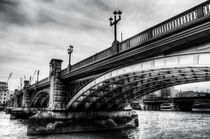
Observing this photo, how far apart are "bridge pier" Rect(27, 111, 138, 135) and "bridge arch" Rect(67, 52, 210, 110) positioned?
1.23 meters

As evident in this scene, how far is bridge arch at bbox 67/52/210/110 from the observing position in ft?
39.3

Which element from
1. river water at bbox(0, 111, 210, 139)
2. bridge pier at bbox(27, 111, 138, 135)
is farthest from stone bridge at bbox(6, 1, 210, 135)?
river water at bbox(0, 111, 210, 139)

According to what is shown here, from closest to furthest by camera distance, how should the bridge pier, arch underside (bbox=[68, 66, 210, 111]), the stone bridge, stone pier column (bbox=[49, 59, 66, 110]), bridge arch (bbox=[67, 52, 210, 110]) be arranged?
the stone bridge → bridge arch (bbox=[67, 52, 210, 110]) → arch underside (bbox=[68, 66, 210, 111]) → the bridge pier → stone pier column (bbox=[49, 59, 66, 110])

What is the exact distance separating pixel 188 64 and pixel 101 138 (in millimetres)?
14105

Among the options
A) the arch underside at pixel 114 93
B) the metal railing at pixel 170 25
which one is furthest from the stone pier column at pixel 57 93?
the metal railing at pixel 170 25

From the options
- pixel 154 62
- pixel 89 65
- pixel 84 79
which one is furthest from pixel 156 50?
pixel 84 79

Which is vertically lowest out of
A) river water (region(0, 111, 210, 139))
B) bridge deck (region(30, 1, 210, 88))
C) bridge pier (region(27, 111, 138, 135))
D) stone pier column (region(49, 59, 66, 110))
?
river water (region(0, 111, 210, 139))

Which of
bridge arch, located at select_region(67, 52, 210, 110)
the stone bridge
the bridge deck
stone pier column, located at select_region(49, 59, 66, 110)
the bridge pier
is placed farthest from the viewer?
stone pier column, located at select_region(49, 59, 66, 110)

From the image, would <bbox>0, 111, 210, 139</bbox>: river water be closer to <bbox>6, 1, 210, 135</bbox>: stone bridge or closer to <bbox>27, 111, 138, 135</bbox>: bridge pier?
<bbox>27, 111, 138, 135</bbox>: bridge pier

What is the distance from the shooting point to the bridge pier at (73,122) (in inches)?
953

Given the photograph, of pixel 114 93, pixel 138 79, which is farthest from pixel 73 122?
pixel 138 79

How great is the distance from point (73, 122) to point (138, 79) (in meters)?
10.4

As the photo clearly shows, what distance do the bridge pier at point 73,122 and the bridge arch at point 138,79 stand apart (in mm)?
1232

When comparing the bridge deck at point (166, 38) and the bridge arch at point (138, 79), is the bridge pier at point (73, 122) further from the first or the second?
the bridge deck at point (166, 38)
